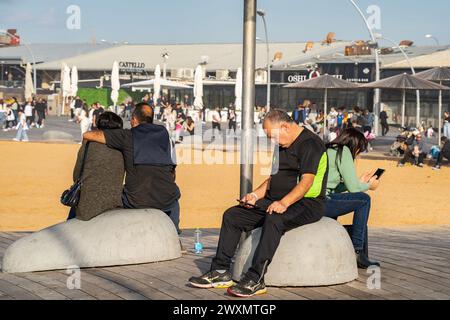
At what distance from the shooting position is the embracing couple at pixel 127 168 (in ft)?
25.2

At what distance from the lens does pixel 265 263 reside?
20.6 ft

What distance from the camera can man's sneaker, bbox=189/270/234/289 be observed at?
6.48m

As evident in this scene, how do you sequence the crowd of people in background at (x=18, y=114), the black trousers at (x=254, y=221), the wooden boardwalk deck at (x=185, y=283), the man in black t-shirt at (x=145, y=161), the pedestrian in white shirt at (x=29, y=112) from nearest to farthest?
the wooden boardwalk deck at (x=185, y=283) → the black trousers at (x=254, y=221) → the man in black t-shirt at (x=145, y=161) → the crowd of people in background at (x=18, y=114) → the pedestrian in white shirt at (x=29, y=112)

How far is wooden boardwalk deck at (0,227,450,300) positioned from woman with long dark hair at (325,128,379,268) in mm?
321

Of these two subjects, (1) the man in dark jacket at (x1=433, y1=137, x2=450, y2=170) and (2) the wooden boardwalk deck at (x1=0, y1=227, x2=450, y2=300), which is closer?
(2) the wooden boardwalk deck at (x1=0, y1=227, x2=450, y2=300)

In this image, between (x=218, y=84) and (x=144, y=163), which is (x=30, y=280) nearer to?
(x=144, y=163)

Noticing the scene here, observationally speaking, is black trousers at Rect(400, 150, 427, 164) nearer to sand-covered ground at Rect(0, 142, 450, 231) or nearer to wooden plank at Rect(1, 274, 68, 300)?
sand-covered ground at Rect(0, 142, 450, 231)

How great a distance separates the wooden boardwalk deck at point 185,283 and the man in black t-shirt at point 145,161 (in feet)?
2.08

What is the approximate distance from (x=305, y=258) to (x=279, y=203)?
0.50 metres

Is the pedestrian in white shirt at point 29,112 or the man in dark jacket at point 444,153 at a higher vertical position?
the pedestrian in white shirt at point 29,112

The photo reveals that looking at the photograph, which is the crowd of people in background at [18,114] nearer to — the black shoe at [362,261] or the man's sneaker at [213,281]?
the black shoe at [362,261]

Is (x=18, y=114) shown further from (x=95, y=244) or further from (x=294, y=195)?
(x=294, y=195)

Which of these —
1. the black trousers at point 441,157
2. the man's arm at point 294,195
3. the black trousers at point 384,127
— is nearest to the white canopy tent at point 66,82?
the black trousers at point 384,127

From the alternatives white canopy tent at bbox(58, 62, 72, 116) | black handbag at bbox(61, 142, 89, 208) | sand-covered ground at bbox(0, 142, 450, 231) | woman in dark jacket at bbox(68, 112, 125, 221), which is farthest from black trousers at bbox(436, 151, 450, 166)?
white canopy tent at bbox(58, 62, 72, 116)
